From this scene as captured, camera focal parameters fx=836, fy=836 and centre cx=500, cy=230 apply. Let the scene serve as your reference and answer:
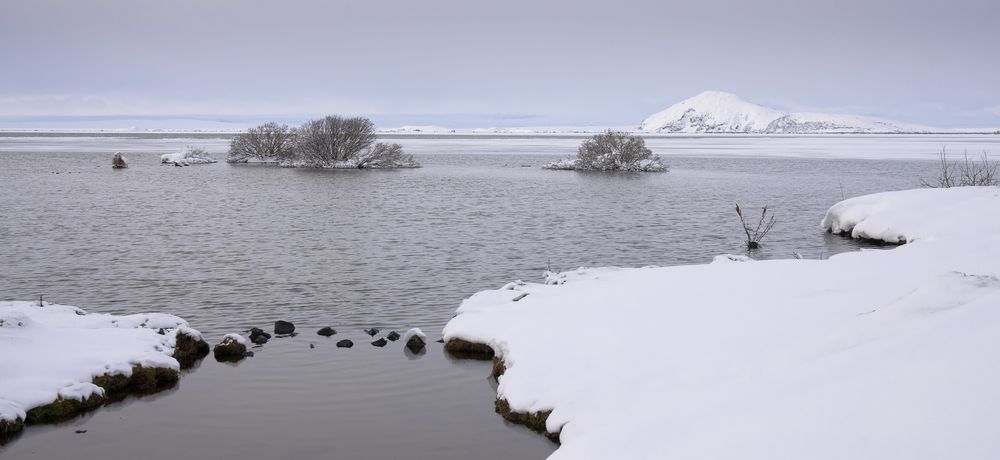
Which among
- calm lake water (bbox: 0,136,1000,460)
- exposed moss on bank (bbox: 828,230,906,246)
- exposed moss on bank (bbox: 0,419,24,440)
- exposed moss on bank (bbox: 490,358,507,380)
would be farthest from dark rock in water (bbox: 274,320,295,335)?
exposed moss on bank (bbox: 828,230,906,246)

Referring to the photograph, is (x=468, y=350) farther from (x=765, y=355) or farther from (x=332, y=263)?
(x=332, y=263)

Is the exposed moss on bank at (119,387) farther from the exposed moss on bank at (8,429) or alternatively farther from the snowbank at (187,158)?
the snowbank at (187,158)

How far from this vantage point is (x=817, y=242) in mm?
28938

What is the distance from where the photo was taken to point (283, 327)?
16469 mm

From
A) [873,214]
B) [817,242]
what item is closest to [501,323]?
[817,242]

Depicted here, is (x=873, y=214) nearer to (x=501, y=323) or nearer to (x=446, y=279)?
(x=446, y=279)

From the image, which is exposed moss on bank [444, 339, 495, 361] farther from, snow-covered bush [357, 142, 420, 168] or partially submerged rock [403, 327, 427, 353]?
snow-covered bush [357, 142, 420, 168]

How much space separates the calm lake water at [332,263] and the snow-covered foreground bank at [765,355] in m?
1.19

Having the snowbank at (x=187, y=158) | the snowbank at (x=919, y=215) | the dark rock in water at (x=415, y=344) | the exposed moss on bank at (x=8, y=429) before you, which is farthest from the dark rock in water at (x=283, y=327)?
the snowbank at (x=187, y=158)

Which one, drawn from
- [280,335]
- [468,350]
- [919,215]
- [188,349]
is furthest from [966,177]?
[188,349]

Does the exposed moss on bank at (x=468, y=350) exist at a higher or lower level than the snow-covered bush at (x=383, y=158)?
lower

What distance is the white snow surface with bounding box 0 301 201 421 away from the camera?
1173 centimetres

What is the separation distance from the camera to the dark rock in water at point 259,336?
15719 mm

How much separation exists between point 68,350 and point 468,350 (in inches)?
256
